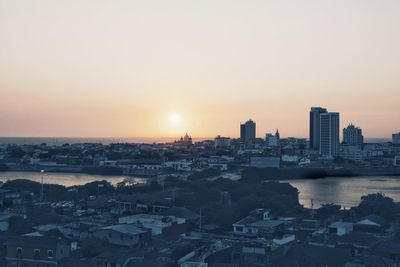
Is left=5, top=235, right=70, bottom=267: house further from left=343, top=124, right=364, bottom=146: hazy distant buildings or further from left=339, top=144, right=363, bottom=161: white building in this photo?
left=343, top=124, right=364, bottom=146: hazy distant buildings

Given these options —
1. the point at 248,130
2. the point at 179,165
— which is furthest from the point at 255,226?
the point at 248,130

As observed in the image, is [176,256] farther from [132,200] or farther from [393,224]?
[132,200]

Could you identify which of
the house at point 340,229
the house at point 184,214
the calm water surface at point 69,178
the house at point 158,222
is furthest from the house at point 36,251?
the calm water surface at point 69,178

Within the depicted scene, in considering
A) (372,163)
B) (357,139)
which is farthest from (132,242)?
(357,139)

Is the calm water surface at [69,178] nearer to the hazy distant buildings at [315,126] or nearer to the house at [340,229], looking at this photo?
the house at [340,229]

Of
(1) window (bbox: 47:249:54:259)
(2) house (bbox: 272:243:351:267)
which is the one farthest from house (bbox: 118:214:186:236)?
(2) house (bbox: 272:243:351:267)

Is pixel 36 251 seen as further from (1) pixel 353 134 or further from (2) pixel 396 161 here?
(1) pixel 353 134
